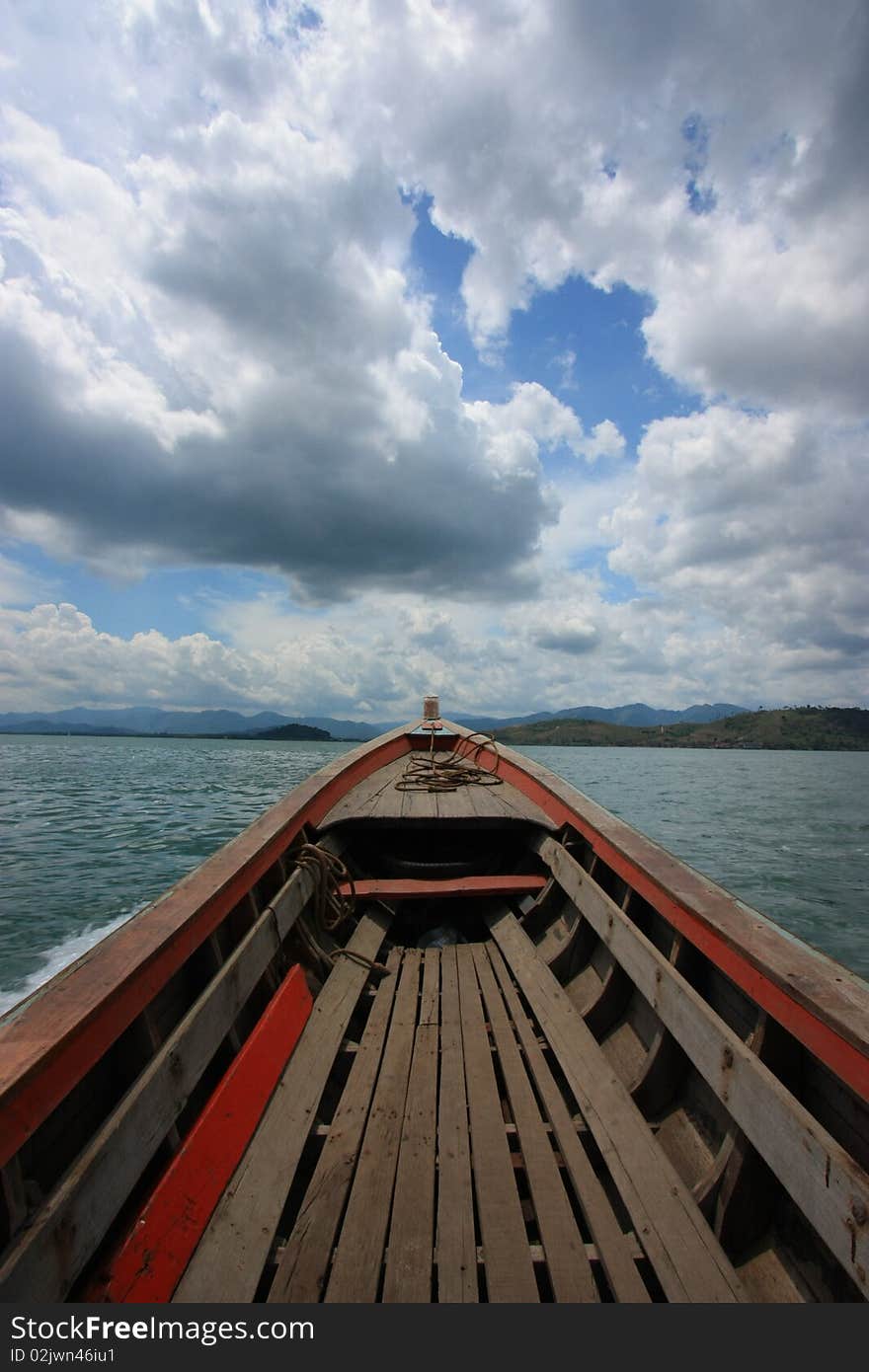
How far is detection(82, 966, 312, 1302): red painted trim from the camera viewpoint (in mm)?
1622

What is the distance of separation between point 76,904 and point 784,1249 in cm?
936

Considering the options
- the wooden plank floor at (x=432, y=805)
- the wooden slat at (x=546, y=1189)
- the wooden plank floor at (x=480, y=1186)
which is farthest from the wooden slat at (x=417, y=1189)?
the wooden plank floor at (x=432, y=805)

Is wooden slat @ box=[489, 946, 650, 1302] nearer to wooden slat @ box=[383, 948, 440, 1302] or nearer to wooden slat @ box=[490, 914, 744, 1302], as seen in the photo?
wooden slat @ box=[490, 914, 744, 1302]

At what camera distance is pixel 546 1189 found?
6.66ft

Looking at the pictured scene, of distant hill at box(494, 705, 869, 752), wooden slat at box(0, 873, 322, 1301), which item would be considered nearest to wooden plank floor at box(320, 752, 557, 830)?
wooden slat at box(0, 873, 322, 1301)

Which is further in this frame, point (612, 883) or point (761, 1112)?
point (612, 883)

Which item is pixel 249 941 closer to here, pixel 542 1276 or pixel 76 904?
pixel 542 1276

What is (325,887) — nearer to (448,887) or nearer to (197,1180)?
(448,887)

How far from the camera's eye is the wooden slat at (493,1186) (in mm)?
1713

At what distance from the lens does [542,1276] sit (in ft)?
5.89

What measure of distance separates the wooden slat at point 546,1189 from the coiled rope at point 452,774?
10.5ft

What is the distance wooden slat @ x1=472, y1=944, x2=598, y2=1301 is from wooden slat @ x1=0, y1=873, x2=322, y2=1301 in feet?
4.10

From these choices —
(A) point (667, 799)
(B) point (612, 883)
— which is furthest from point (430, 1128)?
(A) point (667, 799)

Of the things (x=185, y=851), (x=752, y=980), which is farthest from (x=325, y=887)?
(x=185, y=851)
